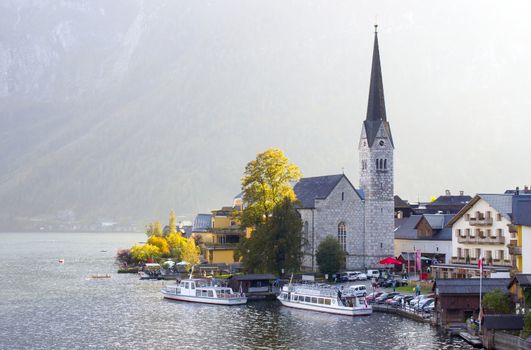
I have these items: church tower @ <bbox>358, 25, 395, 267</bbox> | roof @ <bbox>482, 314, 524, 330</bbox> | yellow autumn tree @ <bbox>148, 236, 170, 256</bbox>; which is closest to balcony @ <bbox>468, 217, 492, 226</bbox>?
church tower @ <bbox>358, 25, 395, 267</bbox>

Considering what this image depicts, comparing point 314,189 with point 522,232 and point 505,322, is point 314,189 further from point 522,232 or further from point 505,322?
point 505,322

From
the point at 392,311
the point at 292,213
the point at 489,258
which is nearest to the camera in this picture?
the point at 392,311

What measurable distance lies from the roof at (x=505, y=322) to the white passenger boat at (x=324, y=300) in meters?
22.8

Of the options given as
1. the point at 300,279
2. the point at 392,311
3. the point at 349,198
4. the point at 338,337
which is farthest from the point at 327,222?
the point at 338,337

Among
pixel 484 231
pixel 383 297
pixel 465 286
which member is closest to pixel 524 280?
pixel 465 286

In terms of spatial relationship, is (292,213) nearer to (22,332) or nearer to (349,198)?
(349,198)

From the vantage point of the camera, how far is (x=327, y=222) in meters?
132

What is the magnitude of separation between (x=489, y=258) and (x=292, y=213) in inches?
958

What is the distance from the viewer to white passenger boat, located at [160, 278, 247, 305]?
10194cm

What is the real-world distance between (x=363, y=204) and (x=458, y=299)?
56688 mm

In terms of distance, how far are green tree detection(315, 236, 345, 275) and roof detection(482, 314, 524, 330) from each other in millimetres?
53097

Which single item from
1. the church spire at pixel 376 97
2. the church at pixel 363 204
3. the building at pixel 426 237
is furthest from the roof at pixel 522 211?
the church spire at pixel 376 97

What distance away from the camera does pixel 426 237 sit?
13512cm

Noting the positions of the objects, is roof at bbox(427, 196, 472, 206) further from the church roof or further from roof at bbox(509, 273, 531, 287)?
roof at bbox(509, 273, 531, 287)
